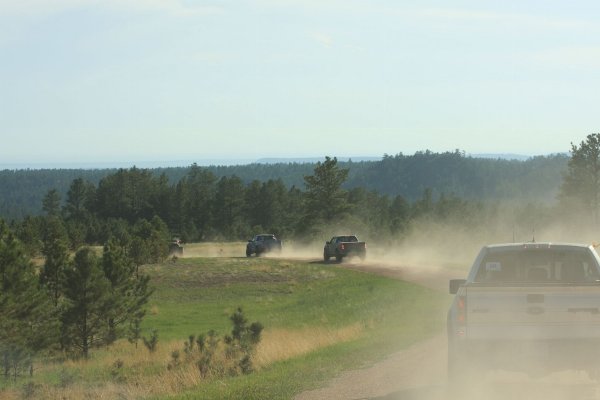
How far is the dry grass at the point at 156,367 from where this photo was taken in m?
18.1

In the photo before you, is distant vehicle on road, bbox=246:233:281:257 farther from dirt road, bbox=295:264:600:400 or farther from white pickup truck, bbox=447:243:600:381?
white pickup truck, bbox=447:243:600:381

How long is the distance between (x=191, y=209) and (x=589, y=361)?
16072 cm

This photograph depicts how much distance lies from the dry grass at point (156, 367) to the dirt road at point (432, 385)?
Answer: 3.59 metres

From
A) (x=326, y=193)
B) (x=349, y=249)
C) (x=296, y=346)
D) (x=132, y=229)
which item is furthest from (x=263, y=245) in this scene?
(x=296, y=346)

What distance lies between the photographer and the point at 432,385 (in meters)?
13.2

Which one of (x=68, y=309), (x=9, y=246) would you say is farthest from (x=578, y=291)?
(x=68, y=309)

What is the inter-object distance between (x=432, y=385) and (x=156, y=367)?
1964 centimetres

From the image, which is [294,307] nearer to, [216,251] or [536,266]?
[536,266]

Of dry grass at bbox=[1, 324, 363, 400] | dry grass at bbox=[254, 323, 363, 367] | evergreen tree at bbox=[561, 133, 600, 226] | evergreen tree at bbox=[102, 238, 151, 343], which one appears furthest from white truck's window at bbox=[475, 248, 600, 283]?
evergreen tree at bbox=[561, 133, 600, 226]

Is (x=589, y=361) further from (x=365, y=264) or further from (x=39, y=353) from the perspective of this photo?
(x=365, y=264)

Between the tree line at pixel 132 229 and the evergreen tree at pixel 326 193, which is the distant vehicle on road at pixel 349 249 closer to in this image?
the tree line at pixel 132 229

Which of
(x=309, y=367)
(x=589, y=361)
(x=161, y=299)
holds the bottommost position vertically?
(x=161, y=299)

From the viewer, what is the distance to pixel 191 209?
16950 cm

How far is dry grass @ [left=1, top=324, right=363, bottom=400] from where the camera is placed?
18125mm
